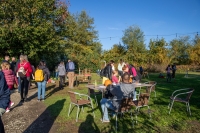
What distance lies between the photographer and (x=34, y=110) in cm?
623

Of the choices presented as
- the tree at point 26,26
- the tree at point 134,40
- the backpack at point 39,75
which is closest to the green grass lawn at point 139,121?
the backpack at point 39,75

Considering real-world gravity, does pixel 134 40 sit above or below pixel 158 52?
above

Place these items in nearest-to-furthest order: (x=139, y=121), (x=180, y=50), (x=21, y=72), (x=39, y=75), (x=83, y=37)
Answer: (x=139, y=121) → (x=21, y=72) → (x=39, y=75) → (x=83, y=37) → (x=180, y=50)

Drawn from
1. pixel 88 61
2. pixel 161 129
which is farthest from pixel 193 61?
pixel 161 129

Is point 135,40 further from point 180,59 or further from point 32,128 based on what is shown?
point 32,128

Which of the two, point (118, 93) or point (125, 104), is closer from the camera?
point (125, 104)

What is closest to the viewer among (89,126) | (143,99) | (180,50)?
(89,126)

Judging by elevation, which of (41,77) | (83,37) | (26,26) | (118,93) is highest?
(83,37)

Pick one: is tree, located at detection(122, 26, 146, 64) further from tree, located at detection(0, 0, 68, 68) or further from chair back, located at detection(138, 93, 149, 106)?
chair back, located at detection(138, 93, 149, 106)

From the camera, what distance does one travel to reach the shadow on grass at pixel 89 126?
4.44 m

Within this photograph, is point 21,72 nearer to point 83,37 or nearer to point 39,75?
point 39,75

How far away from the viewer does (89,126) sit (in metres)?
4.73

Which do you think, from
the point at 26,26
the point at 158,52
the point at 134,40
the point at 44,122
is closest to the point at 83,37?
the point at 134,40

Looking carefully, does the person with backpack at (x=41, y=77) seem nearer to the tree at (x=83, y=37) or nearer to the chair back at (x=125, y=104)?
the chair back at (x=125, y=104)
